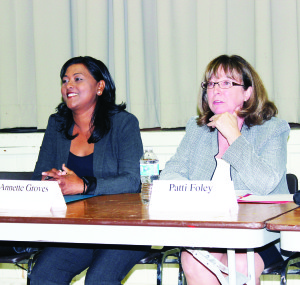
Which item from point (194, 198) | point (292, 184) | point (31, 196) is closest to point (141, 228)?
point (194, 198)

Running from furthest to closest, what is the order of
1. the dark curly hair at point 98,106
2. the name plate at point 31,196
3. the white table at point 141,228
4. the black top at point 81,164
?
the dark curly hair at point 98,106 → the black top at point 81,164 → the name plate at point 31,196 → the white table at point 141,228

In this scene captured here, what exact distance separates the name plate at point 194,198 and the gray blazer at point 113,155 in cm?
73

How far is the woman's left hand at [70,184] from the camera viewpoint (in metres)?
2.11

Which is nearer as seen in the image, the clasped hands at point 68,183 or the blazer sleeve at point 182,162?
the clasped hands at point 68,183

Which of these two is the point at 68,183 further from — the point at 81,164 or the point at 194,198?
the point at 194,198

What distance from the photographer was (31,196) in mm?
1693

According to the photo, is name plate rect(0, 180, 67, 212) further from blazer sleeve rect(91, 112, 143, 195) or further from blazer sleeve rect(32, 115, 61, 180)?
blazer sleeve rect(32, 115, 61, 180)

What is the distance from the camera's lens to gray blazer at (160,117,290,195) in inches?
75.0

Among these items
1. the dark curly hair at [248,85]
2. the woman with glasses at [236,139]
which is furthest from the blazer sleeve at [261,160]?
the dark curly hair at [248,85]

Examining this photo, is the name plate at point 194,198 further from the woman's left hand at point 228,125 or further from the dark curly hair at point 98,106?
the dark curly hair at point 98,106

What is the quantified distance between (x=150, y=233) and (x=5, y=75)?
7.66 ft

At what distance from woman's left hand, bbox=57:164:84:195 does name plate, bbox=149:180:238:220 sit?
0.69 metres

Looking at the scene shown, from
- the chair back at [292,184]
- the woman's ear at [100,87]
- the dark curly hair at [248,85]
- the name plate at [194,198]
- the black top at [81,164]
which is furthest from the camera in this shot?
the woman's ear at [100,87]

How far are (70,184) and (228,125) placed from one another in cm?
79
